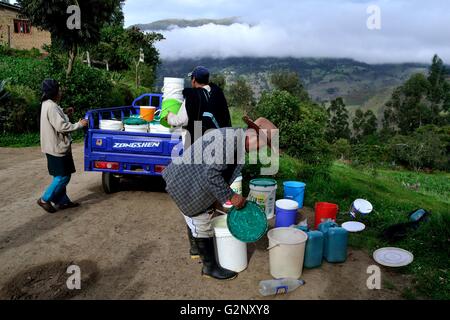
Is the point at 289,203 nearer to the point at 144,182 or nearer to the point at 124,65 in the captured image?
the point at 144,182

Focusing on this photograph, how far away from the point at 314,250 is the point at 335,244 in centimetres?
30

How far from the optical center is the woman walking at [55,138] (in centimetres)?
532

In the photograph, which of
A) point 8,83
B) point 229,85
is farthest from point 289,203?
point 229,85

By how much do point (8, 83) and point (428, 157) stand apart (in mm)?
47657

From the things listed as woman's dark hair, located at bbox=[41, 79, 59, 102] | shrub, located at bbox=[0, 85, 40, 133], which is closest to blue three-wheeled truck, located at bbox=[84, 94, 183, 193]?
woman's dark hair, located at bbox=[41, 79, 59, 102]

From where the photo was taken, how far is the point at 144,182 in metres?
7.59

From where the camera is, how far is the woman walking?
5.32m

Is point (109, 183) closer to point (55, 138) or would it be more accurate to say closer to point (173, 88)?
point (55, 138)

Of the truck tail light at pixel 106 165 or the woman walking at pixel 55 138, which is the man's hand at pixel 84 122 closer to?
the woman walking at pixel 55 138

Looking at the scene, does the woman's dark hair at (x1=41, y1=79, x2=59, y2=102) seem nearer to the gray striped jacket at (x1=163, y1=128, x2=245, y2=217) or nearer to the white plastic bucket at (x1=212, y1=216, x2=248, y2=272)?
the gray striped jacket at (x1=163, y1=128, x2=245, y2=217)

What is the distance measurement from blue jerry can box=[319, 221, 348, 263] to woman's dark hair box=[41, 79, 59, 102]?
399cm

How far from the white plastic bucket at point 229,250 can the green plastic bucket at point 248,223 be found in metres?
0.22

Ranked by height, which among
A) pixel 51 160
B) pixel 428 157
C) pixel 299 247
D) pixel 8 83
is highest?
pixel 8 83
